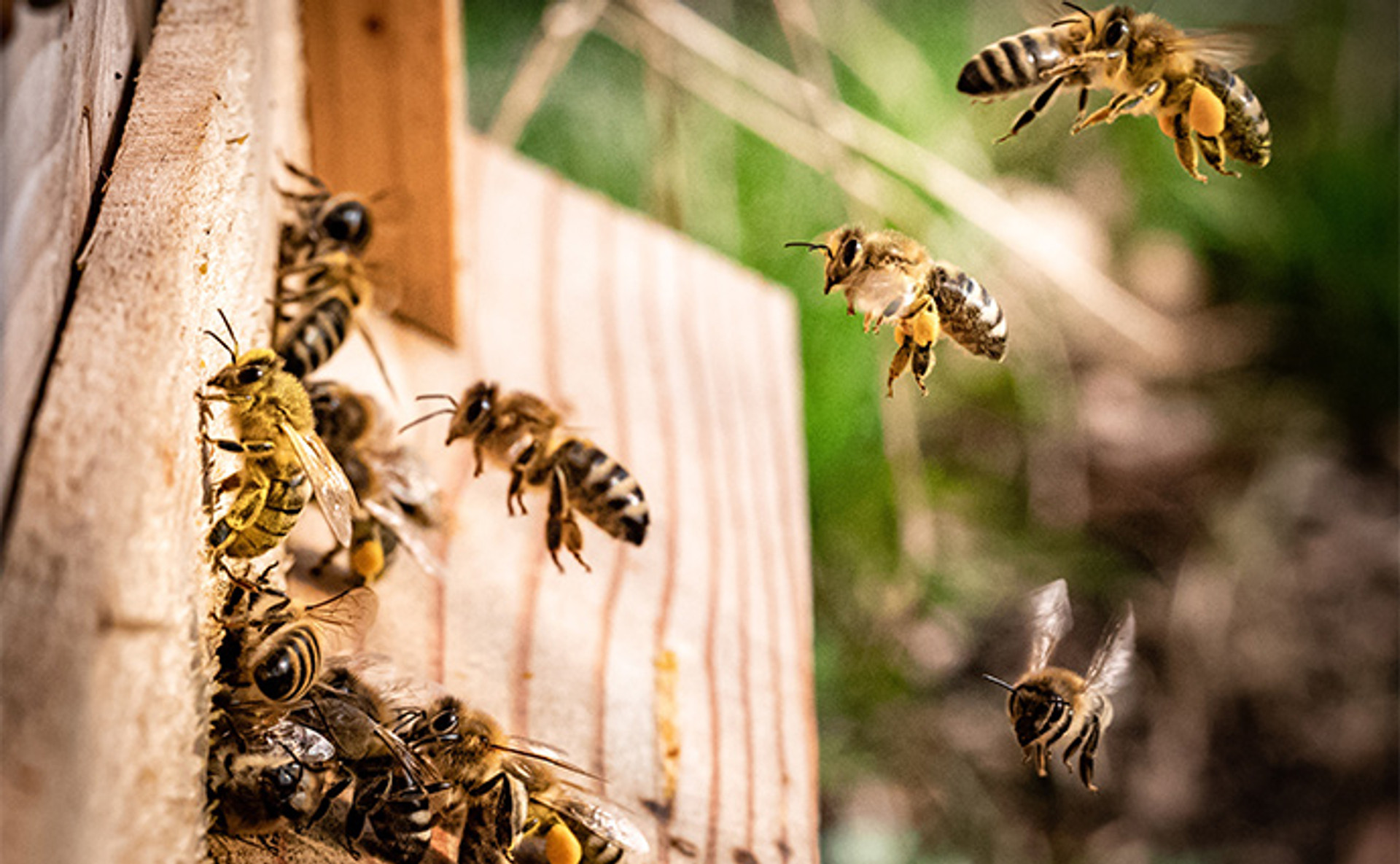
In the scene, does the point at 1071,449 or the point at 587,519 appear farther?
the point at 1071,449

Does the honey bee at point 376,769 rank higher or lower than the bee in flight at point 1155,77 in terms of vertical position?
lower

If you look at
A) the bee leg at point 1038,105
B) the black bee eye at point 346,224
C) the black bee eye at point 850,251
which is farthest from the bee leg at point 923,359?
the black bee eye at point 346,224

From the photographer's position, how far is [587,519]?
1859 millimetres

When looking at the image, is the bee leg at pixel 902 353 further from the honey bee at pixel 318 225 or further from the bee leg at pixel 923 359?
the honey bee at pixel 318 225

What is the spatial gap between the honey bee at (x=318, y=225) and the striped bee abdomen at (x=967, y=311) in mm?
830

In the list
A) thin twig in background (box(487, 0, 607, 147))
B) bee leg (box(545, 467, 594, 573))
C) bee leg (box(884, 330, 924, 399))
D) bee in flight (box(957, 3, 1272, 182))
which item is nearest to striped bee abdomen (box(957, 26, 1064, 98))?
bee in flight (box(957, 3, 1272, 182))

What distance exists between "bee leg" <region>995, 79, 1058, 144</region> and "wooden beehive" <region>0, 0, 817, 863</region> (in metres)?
0.72

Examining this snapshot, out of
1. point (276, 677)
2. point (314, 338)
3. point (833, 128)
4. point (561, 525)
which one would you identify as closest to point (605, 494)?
point (561, 525)

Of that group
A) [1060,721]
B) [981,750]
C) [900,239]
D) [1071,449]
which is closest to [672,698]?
[1060,721]

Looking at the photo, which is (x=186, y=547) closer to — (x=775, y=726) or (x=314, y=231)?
(x=775, y=726)

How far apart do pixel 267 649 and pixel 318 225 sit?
0.83 meters

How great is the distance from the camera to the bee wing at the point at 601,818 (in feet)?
4.42

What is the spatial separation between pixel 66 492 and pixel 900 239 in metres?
0.91

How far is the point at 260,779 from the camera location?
1190mm
